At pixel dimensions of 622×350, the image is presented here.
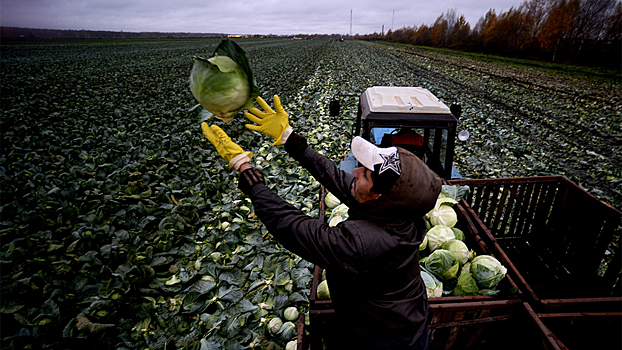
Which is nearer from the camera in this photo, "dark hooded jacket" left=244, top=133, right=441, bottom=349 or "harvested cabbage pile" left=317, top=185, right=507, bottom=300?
"dark hooded jacket" left=244, top=133, right=441, bottom=349

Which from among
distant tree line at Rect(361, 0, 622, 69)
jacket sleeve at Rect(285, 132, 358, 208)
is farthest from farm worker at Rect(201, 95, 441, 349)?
distant tree line at Rect(361, 0, 622, 69)

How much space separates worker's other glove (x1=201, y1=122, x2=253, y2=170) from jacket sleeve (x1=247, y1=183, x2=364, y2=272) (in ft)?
1.32

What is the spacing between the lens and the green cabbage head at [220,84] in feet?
5.39

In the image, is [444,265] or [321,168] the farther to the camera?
[444,265]

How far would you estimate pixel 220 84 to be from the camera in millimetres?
1663

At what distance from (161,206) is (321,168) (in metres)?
3.51

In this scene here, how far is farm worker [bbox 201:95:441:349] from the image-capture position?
4.57 feet

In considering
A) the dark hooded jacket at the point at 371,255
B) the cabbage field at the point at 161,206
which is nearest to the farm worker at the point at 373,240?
the dark hooded jacket at the point at 371,255

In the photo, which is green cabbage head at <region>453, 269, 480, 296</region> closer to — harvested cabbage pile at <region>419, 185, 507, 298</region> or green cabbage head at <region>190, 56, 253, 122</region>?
harvested cabbage pile at <region>419, 185, 507, 298</region>

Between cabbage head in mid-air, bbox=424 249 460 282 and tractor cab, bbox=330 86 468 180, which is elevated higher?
tractor cab, bbox=330 86 468 180

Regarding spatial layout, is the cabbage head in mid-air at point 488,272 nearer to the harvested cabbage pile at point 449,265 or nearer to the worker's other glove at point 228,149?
the harvested cabbage pile at point 449,265

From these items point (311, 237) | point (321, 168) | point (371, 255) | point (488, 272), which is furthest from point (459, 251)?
point (311, 237)

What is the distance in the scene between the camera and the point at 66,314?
113 inches

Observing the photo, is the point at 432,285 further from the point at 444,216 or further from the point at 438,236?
the point at 444,216
